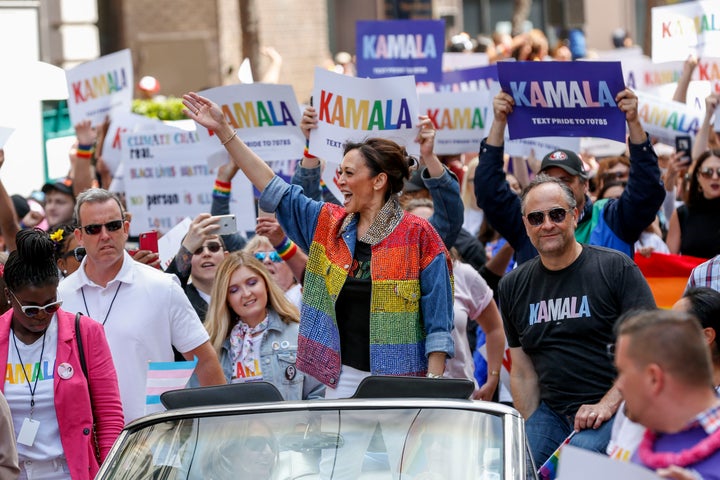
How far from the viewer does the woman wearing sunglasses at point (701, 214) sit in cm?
857

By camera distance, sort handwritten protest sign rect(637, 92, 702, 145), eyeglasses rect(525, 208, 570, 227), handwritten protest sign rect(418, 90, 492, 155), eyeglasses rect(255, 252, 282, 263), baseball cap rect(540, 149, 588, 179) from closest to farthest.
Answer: eyeglasses rect(525, 208, 570, 227) → baseball cap rect(540, 149, 588, 179) → eyeglasses rect(255, 252, 282, 263) → handwritten protest sign rect(637, 92, 702, 145) → handwritten protest sign rect(418, 90, 492, 155)

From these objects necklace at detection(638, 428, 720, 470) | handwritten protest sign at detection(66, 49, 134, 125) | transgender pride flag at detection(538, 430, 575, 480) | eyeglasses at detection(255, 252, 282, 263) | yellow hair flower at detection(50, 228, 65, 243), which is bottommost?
transgender pride flag at detection(538, 430, 575, 480)

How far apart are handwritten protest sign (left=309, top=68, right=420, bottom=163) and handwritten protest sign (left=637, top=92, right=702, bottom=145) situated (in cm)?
349

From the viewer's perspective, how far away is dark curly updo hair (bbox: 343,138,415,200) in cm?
598

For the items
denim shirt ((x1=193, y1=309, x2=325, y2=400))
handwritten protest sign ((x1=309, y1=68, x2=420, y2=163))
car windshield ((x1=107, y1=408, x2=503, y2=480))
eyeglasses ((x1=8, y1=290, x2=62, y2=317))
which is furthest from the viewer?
handwritten protest sign ((x1=309, y1=68, x2=420, y2=163))

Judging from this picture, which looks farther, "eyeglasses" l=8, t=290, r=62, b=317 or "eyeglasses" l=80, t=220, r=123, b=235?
"eyeglasses" l=80, t=220, r=123, b=235

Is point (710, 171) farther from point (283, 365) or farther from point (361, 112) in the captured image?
point (283, 365)

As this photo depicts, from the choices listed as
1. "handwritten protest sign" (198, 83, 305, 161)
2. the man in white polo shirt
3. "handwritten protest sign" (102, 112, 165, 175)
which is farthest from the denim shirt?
"handwritten protest sign" (102, 112, 165, 175)

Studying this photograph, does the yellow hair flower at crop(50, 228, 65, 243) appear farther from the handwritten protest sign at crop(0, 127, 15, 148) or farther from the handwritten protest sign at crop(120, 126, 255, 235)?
the handwritten protest sign at crop(120, 126, 255, 235)

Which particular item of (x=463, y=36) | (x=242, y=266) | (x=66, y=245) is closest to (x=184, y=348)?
(x=242, y=266)

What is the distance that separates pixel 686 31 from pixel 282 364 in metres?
5.55

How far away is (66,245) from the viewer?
7.84 m

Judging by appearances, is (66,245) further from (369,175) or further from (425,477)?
(425,477)

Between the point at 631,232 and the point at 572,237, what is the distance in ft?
4.16
